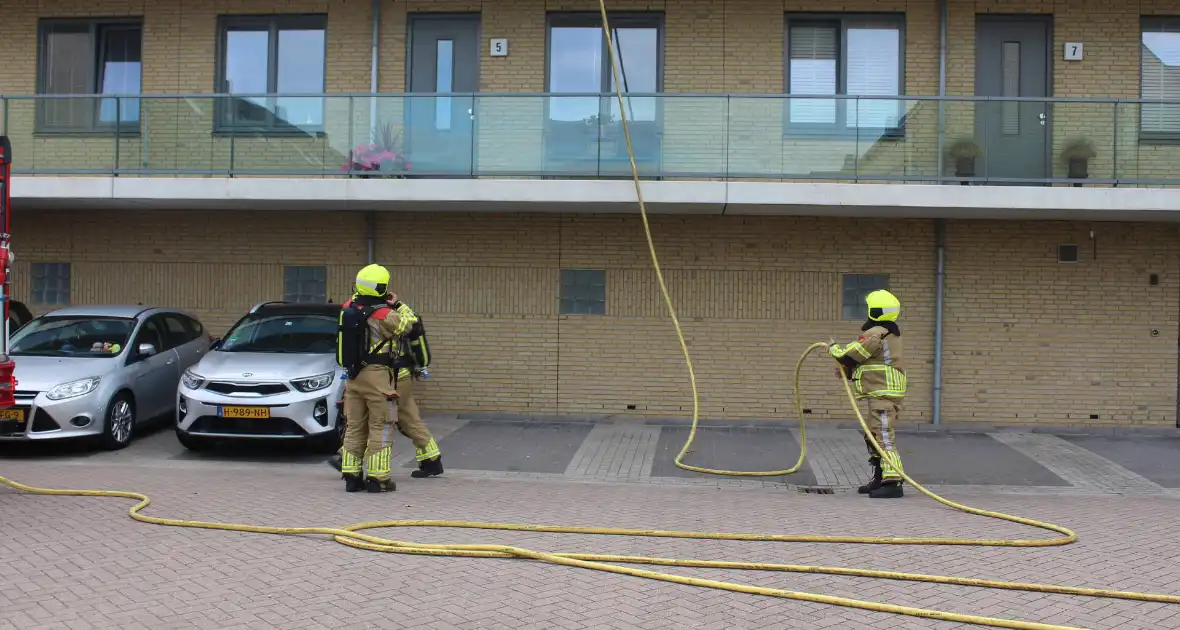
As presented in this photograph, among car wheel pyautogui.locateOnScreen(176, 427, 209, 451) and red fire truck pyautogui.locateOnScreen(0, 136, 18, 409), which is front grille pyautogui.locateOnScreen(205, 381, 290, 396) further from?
red fire truck pyautogui.locateOnScreen(0, 136, 18, 409)

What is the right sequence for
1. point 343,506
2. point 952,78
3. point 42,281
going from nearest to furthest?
point 343,506, point 952,78, point 42,281

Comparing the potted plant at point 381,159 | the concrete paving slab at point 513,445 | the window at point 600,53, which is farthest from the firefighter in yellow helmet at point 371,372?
the window at point 600,53

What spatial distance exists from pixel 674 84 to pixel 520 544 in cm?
808

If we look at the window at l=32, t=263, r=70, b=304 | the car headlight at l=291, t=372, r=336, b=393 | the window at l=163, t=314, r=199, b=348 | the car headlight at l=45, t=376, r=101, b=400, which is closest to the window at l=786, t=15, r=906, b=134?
the car headlight at l=291, t=372, r=336, b=393

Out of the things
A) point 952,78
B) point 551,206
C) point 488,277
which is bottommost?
point 488,277

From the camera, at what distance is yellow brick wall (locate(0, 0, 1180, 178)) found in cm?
1171

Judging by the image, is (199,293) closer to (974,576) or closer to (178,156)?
(178,156)

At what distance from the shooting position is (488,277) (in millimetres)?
12805

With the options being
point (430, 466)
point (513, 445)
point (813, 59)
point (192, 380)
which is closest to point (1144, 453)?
point (813, 59)

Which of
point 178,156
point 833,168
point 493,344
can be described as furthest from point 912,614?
point 178,156

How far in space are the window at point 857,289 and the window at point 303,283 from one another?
7.13 metres

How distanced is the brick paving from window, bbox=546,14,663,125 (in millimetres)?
5766

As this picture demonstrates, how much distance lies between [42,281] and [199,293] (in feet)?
7.73

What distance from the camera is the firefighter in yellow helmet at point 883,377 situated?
8.37m
